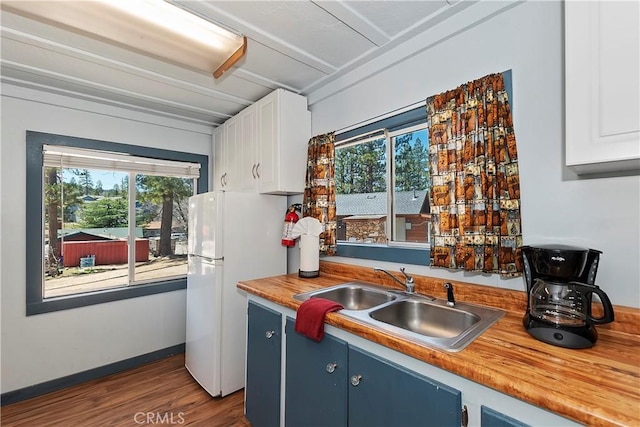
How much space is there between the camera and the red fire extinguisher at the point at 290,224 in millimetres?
2443

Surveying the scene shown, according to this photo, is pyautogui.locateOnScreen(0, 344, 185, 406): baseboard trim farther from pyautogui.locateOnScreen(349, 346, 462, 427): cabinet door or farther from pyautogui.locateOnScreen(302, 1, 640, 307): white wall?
pyautogui.locateOnScreen(302, 1, 640, 307): white wall

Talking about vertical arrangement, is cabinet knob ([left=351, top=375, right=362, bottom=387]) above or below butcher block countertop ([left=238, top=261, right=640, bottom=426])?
below

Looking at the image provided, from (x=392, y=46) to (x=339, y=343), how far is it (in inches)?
68.8

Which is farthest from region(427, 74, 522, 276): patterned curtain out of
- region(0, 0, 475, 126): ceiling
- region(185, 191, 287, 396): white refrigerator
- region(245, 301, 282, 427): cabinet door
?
region(185, 191, 287, 396): white refrigerator

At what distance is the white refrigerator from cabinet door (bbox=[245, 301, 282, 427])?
40 centimetres

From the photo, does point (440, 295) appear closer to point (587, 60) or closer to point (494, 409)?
point (494, 409)

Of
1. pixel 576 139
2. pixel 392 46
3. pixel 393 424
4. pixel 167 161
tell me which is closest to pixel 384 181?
pixel 392 46

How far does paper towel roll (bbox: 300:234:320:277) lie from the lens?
7.12 feet

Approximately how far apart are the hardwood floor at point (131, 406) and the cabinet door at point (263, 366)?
291 millimetres

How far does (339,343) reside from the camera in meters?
1.31

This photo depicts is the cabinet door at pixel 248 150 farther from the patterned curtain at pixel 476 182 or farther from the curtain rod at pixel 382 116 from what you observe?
the patterned curtain at pixel 476 182

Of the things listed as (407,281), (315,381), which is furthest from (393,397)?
(407,281)

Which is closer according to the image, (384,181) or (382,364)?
(382,364)

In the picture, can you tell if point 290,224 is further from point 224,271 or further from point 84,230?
point 84,230
